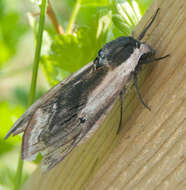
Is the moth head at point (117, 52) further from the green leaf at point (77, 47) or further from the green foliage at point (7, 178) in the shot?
the green foliage at point (7, 178)

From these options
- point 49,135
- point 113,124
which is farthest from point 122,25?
point 49,135

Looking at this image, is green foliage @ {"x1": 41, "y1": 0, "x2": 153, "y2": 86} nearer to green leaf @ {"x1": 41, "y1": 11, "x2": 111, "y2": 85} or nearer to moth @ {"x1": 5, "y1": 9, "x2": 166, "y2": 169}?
green leaf @ {"x1": 41, "y1": 11, "x2": 111, "y2": 85}

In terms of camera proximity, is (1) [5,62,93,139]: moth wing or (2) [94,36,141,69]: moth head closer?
(2) [94,36,141,69]: moth head

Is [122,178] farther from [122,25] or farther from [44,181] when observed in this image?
[122,25]

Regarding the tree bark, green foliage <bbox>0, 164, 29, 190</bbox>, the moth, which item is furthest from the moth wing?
green foliage <bbox>0, 164, 29, 190</bbox>

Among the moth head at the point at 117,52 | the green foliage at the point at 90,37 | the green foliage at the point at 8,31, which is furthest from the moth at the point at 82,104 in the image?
the green foliage at the point at 8,31
